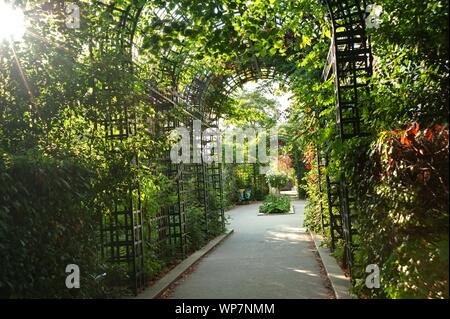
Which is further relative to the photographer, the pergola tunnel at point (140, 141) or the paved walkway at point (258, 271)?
the paved walkway at point (258, 271)

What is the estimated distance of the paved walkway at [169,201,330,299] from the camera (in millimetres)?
6027

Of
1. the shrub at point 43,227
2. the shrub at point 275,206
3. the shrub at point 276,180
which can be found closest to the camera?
the shrub at point 43,227

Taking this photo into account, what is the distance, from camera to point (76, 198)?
4.20 m

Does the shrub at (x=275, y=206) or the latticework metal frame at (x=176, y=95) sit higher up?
the latticework metal frame at (x=176, y=95)

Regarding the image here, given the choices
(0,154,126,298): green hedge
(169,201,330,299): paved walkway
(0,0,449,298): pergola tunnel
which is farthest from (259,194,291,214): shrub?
(0,154,126,298): green hedge

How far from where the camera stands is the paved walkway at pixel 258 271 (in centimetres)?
603

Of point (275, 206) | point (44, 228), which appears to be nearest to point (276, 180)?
point (275, 206)

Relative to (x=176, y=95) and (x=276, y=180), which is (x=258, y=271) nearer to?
(x=176, y=95)

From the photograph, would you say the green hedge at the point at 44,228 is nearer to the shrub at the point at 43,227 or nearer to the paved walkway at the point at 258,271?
the shrub at the point at 43,227

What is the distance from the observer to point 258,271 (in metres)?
7.44

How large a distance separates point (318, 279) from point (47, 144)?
4694mm

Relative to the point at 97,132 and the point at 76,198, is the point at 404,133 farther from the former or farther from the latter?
the point at 97,132

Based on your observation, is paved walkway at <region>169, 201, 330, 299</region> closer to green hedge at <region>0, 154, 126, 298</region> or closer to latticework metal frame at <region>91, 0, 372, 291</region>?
→ latticework metal frame at <region>91, 0, 372, 291</region>

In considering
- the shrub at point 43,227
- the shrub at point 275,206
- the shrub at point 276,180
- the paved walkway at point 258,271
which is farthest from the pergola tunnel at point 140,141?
the shrub at point 276,180
